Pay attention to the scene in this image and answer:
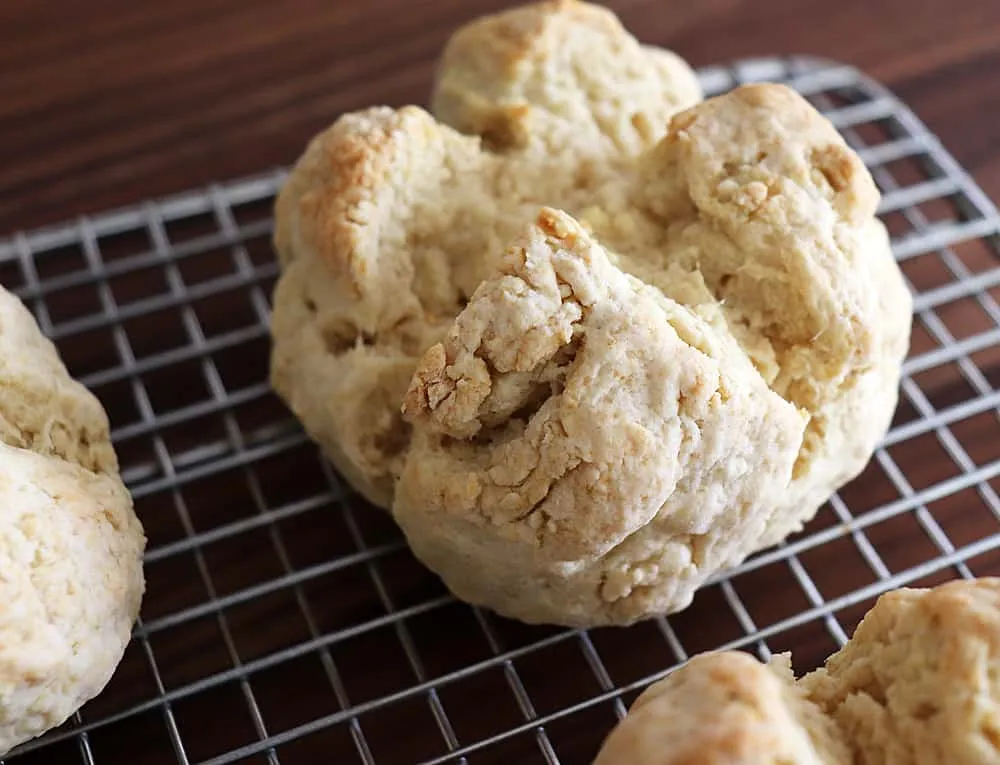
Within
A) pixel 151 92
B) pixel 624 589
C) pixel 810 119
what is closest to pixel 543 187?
pixel 810 119

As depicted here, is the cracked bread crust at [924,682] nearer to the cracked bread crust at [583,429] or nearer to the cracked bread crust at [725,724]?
the cracked bread crust at [725,724]

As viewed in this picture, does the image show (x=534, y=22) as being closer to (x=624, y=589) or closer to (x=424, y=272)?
(x=424, y=272)

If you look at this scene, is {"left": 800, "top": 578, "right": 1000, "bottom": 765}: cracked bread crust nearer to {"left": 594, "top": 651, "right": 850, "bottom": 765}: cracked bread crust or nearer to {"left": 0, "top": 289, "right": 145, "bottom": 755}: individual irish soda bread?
{"left": 594, "top": 651, "right": 850, "bottom": 765}: cracked bread crust

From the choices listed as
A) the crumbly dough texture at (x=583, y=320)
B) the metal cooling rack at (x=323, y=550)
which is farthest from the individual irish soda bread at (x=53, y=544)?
the crumbly dough texture at (x=583, y=320)

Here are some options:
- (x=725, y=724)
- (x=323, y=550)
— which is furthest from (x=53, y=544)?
(x=725, y=724)

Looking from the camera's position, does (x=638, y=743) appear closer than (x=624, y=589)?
Yes

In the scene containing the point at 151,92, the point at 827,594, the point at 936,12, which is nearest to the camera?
the point at 827,594

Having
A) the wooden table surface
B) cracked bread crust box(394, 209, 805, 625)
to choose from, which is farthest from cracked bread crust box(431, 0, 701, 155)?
the wooden table surface
